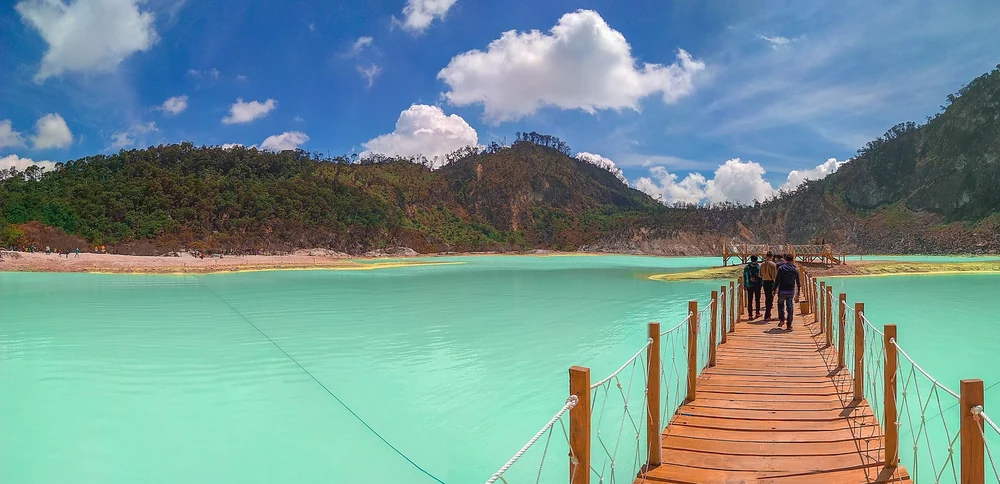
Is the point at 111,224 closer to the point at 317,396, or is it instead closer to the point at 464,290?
the point at 464,290

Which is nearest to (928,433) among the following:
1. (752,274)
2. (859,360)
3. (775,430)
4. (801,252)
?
(859,360)

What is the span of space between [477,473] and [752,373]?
153 inches

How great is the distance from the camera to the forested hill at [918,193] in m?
Answer: 69.2

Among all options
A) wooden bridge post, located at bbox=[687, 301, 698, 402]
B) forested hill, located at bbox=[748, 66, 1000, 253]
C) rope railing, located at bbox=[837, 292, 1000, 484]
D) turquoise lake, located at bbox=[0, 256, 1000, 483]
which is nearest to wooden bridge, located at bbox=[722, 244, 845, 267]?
turquoise lake, located at bbox=[0, 256, 1000, 483]

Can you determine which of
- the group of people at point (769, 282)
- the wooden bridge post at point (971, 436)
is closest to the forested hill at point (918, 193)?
the group of people at point (769, 282)

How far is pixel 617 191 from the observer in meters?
145

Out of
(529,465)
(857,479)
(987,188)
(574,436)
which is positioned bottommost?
(529,465)

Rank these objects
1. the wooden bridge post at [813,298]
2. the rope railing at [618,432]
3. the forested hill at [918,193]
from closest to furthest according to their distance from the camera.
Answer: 1. the rope railing at [618,432]
2. the wooden bridge post at [813,298]
3. the forested hill at [918,193]

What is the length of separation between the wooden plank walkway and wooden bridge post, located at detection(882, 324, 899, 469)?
0.13 meters

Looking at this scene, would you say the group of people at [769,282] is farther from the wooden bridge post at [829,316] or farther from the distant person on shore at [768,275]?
the wooden bridge post at [829,316]

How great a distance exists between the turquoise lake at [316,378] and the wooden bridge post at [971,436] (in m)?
3.65

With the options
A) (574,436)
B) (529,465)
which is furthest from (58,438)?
(574,436)

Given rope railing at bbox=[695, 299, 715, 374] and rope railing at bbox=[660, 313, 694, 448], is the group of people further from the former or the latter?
rope railing at bbox=[660, 313, 694, 448]

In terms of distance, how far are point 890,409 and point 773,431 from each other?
3.15ft
